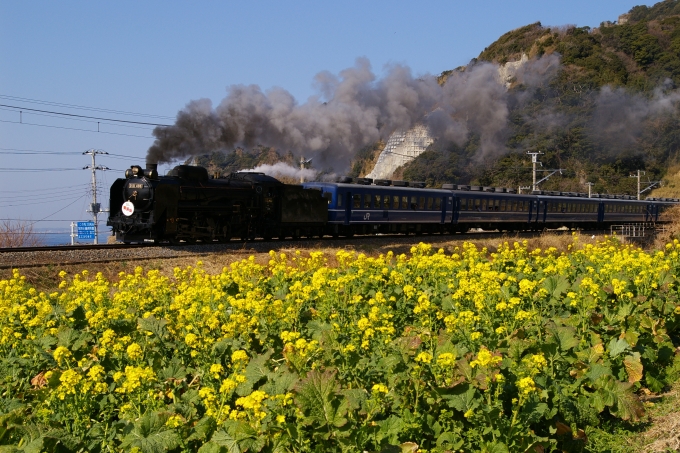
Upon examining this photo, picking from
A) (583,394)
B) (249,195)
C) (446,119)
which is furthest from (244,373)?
(446,119)

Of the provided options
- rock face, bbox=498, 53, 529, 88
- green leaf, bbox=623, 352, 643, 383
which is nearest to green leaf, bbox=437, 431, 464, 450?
green leaf, bbox=623, 352, 643, 383

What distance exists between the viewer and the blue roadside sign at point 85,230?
152ft

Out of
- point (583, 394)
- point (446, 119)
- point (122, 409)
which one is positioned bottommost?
point (583, 394)

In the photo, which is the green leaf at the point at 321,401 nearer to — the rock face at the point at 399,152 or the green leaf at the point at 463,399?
the green leaf at the point at 463,399

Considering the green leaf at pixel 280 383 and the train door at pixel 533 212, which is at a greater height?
the train door at pixel 533 212

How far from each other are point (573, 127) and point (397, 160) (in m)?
22.9

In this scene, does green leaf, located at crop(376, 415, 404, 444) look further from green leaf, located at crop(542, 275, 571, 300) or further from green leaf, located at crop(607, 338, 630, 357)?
green leaf, located at crop(542, 275, 571, 300)

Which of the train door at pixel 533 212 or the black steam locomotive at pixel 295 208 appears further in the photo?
the train door at pixel 533 212

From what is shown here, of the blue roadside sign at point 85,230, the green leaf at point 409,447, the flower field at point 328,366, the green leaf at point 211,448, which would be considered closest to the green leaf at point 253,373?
the flower field at point 328,366

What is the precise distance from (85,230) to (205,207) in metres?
26.5

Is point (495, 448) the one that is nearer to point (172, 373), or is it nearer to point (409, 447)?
point (409, 447)

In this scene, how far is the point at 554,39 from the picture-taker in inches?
4097

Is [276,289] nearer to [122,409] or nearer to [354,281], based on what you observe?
[354,281]

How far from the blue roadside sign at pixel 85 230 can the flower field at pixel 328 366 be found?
3832cm
